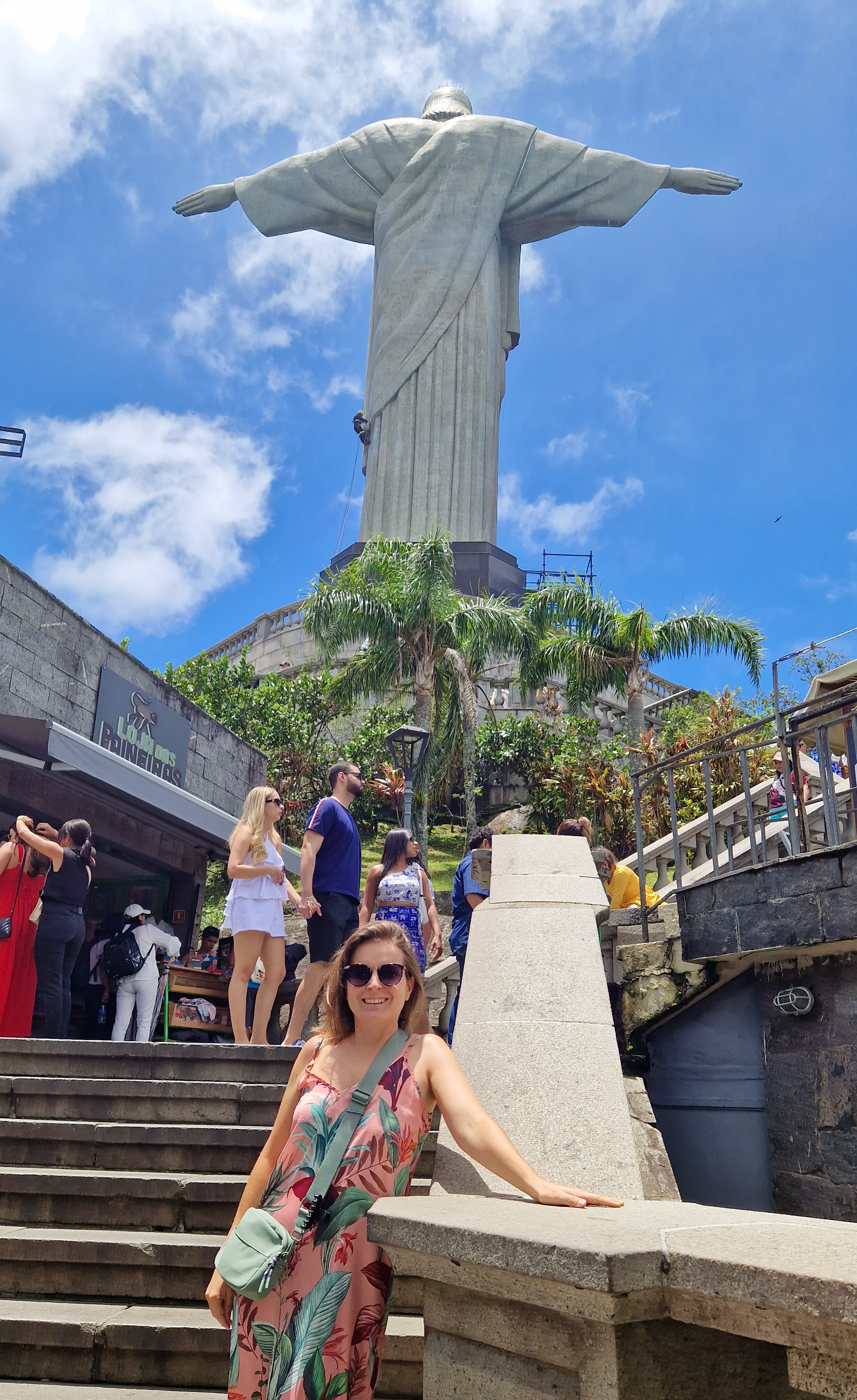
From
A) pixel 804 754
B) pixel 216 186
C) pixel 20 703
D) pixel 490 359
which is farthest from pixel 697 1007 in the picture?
pixel 216 186

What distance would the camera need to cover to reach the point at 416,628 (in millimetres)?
Answer: 20641

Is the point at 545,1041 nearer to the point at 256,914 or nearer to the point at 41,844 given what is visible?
the point at 256,914

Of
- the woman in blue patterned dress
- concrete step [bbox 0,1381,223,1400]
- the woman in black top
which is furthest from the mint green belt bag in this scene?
the woman in black top

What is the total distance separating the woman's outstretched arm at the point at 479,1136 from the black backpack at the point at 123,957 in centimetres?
554

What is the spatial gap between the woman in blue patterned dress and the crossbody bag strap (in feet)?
11.0

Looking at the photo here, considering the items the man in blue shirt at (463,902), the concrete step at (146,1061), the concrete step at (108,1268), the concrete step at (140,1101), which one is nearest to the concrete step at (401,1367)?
the concrete step at (108,1268)

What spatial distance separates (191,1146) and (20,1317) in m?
1.06

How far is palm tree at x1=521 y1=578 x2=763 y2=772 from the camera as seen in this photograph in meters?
20.8

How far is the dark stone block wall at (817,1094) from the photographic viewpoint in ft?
20.6

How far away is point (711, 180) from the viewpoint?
103 feet

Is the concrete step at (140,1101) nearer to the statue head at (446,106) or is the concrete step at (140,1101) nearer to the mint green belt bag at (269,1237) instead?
the mint green belt bag at (269,1237)

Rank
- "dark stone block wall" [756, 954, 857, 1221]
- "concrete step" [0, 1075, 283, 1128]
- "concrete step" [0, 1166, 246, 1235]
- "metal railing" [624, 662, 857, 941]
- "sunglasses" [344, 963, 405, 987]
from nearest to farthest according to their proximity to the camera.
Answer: "sunglasses" [344, 963, 405, 987], "concrete step" [0, 1166, 246, 1235], "concrete step" [0, 1075, 283, 1128], "dark stone block wall" [756, 954, 857, 1221], "metal railing" [624, 662, 857, 941]

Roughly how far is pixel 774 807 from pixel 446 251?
955 inches

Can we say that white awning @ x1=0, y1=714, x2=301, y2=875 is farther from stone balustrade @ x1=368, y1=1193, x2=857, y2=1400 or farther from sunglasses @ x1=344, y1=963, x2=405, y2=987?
stone balustrade @ x1=368, y1=1193, x2=857, y2=1400
